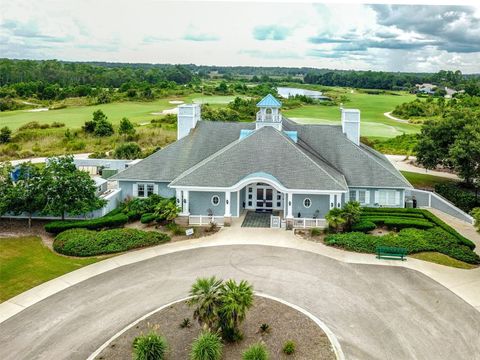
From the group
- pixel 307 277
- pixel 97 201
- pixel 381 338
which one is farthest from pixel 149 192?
pixel 381 338

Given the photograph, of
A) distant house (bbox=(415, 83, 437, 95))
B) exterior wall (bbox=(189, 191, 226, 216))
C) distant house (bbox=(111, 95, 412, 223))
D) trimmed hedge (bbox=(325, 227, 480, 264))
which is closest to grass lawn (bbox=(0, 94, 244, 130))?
distant house (bbox=(111, 95, 412, 223))

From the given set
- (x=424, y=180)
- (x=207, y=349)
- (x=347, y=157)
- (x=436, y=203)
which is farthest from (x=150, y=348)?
(x=424, y=180)

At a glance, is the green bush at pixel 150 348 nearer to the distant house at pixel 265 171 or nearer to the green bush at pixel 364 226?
the distant house at pixel 265 171

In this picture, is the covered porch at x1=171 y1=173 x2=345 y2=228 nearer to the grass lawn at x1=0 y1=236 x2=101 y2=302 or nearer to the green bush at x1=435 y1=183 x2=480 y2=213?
the grass lawn at x1=0 y1=236 x2=101 y2=302

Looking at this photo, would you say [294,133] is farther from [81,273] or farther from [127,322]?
[127,322]

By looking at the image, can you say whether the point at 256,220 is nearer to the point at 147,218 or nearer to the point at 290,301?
the point at 147,218

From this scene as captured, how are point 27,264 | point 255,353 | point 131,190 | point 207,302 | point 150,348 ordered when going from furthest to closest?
point 131,190 < point 27,264 < point 207,302 < point 150,348 < point 255,353
